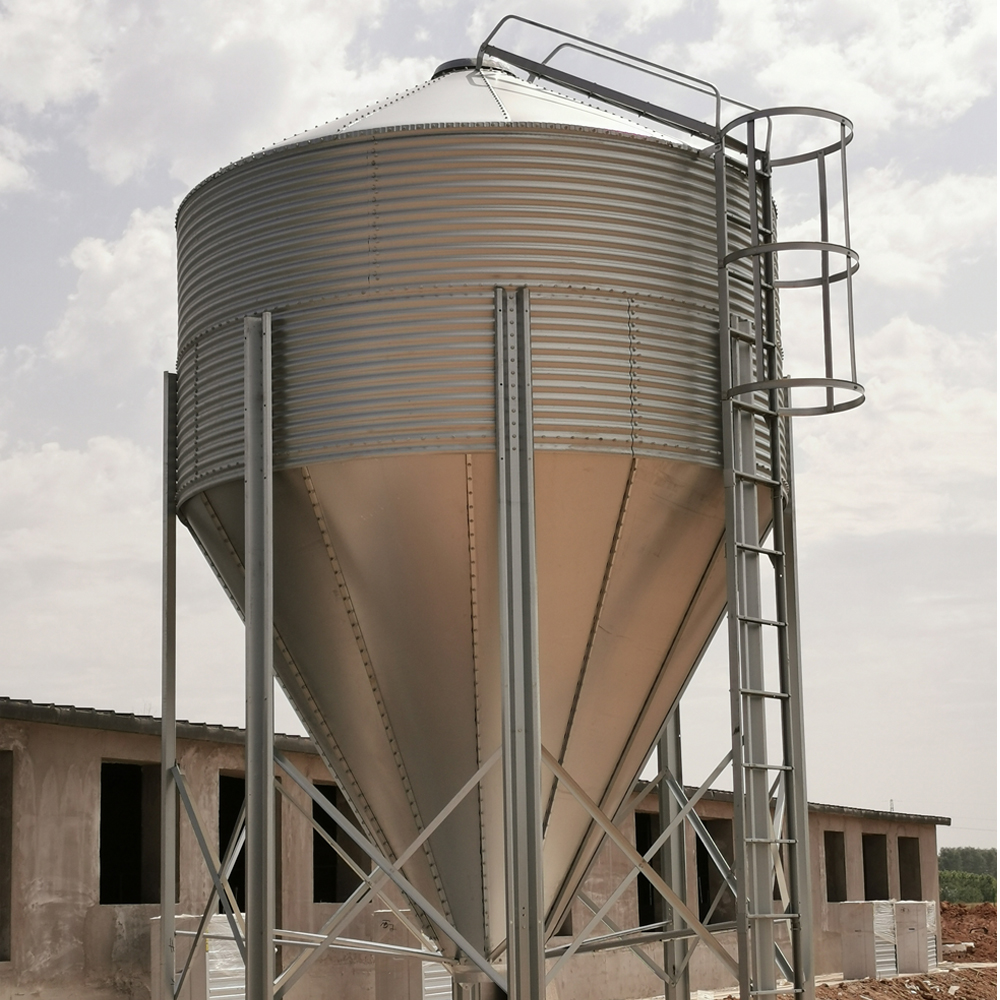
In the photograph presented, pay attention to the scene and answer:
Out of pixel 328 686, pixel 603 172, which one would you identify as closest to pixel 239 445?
pixel 328 686

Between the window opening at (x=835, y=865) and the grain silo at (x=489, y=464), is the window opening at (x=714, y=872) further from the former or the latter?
the grain silo at (x=489, y=464)

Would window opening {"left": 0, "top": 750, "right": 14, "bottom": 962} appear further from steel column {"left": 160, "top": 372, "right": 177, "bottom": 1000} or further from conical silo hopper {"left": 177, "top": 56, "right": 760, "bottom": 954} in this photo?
conical silo hopper {"left": 177, "top": 56, "right": 760, "bottom": 954}

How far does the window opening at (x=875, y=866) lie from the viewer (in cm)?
3719

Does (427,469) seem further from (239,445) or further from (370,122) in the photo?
(370,122)

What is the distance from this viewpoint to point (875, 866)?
3766cm

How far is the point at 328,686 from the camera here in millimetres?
10320

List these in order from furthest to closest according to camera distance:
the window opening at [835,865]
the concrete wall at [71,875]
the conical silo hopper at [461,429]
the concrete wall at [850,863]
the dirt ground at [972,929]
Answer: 1. the dirt ground at [972,929]
2. the window opening at [835,865]
3. the concrete wall at [850,863]
4. the concrete wall at [71,875]
5. the conical silo hopper at [461,429]

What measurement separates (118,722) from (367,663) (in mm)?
7141

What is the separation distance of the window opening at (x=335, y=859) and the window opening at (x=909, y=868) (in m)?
17.6

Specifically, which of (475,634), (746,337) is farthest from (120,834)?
(746,337)

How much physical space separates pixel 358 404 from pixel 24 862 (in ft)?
26.6

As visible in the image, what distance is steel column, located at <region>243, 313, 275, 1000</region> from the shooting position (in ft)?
30.9

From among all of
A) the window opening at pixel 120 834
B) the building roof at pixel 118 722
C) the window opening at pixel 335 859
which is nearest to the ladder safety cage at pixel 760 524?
the building roof at pixel 118 722

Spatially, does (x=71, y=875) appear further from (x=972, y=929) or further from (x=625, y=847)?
(x=972, y=929)
